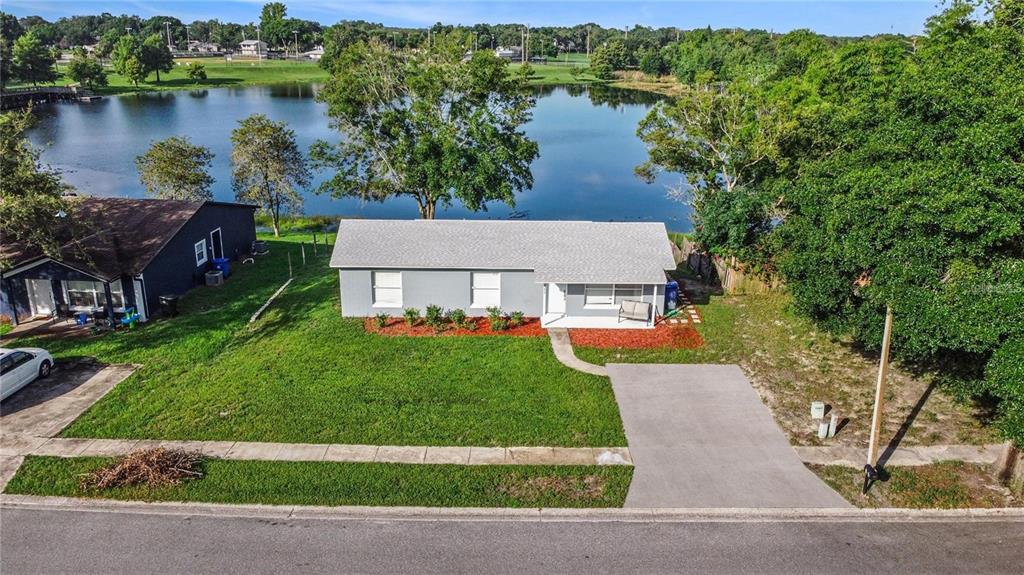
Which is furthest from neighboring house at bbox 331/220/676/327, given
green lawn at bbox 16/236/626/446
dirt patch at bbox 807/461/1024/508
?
dirt patch at bbox 807/461/1024/508

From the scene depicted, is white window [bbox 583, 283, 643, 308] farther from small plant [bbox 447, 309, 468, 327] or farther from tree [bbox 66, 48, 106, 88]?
tree [bbox 66, 48, 106, 88]

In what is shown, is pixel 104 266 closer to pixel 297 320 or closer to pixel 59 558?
pixel 297 320

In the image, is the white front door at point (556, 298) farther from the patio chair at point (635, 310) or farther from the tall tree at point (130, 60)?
the tall tree at point (130, 60)

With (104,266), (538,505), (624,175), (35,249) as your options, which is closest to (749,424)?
(538,505)

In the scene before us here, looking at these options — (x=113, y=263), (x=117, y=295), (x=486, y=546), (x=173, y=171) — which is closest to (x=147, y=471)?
(x=486, y=546)

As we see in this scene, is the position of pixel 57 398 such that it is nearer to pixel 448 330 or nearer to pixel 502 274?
pixel 448 330

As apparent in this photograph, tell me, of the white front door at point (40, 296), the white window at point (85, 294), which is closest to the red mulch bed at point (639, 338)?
the white window at point (85, 294)
